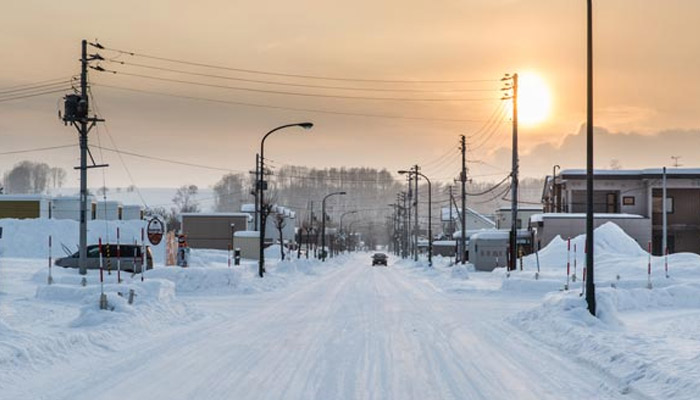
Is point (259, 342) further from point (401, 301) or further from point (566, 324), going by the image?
point (401, 301)

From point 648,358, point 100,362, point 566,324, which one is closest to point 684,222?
point 566,324

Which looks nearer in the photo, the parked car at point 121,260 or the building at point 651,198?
the parked car at point 121,260

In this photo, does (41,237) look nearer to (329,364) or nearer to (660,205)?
(660,205)

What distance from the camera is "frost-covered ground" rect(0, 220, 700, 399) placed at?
403 inches

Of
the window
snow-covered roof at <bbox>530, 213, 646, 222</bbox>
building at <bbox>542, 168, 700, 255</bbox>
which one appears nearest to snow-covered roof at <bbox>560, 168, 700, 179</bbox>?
building at <bbox>542, 168, 700, 255</bbox>

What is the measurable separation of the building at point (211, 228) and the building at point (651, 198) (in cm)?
4591

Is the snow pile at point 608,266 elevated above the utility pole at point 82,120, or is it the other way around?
the utility pole at point 82,120

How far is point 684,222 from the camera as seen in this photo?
203ft

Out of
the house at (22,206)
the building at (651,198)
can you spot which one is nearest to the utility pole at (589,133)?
the building at (651,198)

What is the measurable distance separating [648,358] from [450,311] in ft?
37.5

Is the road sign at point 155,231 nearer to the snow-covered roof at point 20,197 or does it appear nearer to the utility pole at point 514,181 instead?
the utility pole at point 514,181

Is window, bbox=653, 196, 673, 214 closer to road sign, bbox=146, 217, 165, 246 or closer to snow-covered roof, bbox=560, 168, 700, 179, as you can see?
snow-covered roof, bbox=560, 168, 700, 179

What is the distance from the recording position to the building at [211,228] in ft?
323

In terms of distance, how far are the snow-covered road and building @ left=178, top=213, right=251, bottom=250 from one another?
78.3 metres
